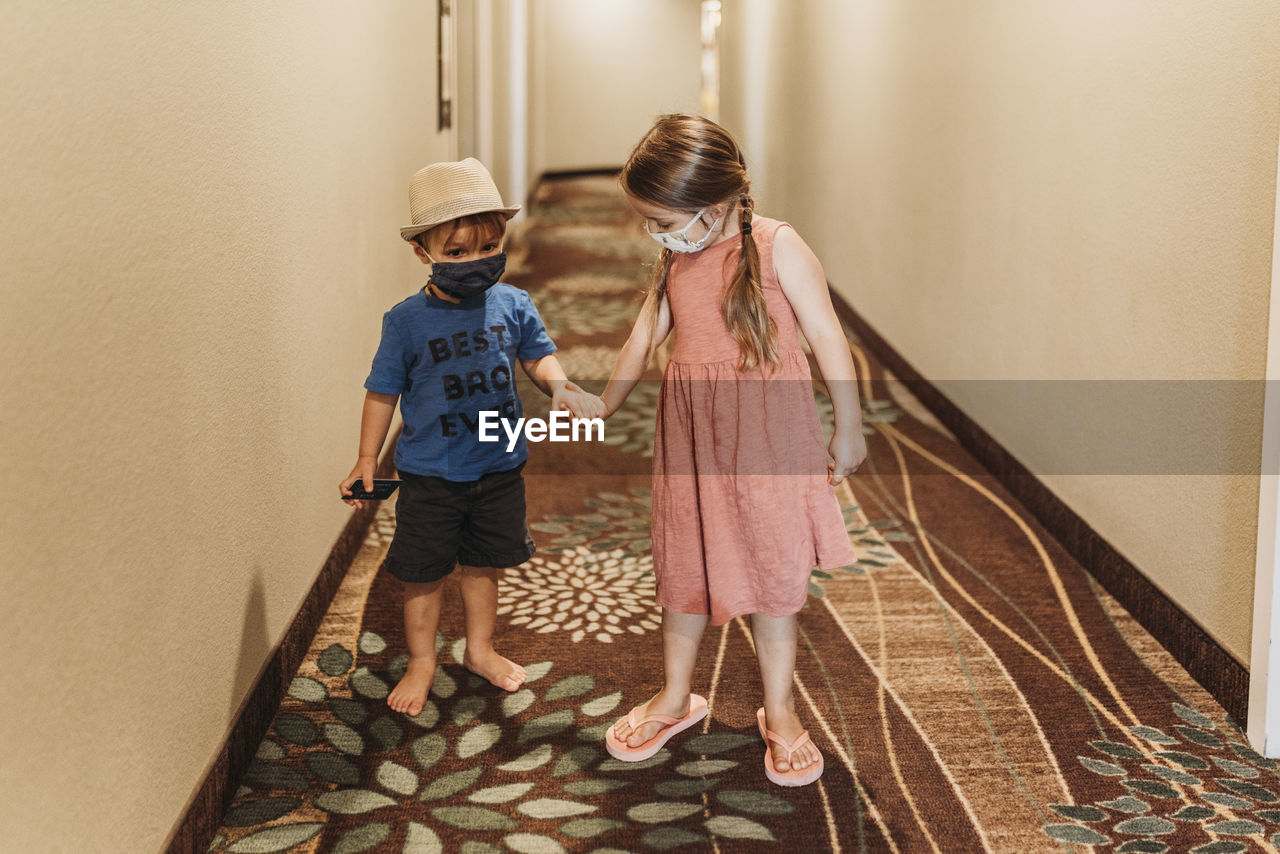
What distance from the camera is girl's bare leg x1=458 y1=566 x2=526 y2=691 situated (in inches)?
87.9

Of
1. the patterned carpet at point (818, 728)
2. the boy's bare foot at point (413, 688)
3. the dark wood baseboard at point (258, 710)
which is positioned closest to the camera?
the dark wood baseboard at point (258, 710)

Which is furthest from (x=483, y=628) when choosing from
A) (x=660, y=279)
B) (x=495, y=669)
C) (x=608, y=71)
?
(x=608, y=71)

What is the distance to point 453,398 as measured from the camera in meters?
2.05

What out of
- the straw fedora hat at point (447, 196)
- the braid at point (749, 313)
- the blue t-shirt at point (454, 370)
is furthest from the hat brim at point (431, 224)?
the braid at point (749, 313)

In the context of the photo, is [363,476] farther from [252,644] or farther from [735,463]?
[735,463]

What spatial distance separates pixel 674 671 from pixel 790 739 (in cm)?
22

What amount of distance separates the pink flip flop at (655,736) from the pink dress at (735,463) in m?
0.23

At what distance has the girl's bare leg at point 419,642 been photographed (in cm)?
217

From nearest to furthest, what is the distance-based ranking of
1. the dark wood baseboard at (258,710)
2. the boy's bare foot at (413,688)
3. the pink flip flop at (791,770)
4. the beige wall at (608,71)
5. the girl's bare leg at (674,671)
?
the dark wood baseboard at (258,710)
the pink flip flop at (791,770)
the girl's bare leg at (674,671)
the boy's bare foot at (413,688)
the beige wall at (608,71)

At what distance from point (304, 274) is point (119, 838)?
124cm

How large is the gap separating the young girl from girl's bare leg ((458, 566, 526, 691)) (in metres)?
0.34

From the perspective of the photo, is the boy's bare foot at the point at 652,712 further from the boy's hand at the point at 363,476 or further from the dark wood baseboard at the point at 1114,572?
the dark wood baseboard at the point at 1114,572

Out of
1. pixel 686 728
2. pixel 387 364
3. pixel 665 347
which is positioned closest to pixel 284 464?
pixel 387 364

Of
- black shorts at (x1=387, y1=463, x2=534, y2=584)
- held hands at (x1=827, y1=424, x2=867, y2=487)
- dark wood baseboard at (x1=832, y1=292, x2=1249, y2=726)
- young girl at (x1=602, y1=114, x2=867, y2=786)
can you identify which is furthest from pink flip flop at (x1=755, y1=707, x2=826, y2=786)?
dark wood baseboard at (x1=832, y1=292, x2=1249, y2=726)
